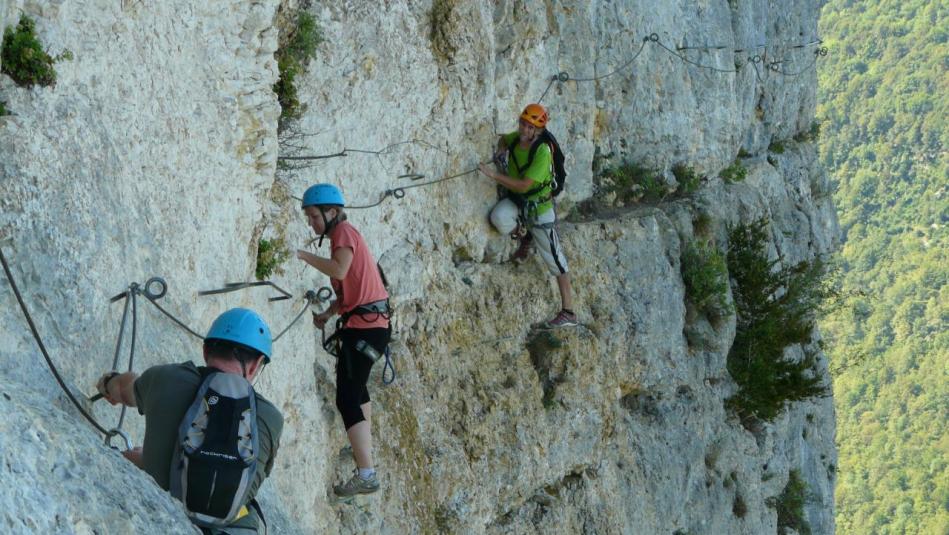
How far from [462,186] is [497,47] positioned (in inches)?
62.5

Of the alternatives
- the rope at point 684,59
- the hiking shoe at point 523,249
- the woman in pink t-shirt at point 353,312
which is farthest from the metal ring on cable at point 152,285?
the rope at point 684,59

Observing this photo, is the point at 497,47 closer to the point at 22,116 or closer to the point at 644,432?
the point at 644,432

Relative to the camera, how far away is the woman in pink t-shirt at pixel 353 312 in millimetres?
6598

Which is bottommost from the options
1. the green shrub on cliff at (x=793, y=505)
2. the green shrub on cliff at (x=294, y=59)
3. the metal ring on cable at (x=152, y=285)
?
the green shrub on cliff at (x=793, y=505)

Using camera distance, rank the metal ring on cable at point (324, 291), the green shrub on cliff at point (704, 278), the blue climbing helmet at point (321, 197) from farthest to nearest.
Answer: the green shrub on cliff at point (704, 278) < the metal ring on cable at point (324, 291) < the blue climbing helmet at point (321, 197)

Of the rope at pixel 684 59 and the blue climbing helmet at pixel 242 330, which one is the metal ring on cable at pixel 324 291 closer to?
the blue climbing helmet at pixel 242 330

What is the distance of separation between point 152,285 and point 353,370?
219 cm

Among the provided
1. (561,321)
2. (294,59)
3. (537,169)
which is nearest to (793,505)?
(561,321)

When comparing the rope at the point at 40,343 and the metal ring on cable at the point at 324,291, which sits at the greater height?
the metal ring on cable at the point at 324,291

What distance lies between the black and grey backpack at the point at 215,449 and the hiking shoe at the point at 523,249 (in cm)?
696

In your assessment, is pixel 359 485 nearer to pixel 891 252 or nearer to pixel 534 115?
pixel 534 115

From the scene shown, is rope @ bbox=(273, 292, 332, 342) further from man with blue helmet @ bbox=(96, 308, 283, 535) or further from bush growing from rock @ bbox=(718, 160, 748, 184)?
bush growing from rock @ bbox=(718, 160, 748, 184)

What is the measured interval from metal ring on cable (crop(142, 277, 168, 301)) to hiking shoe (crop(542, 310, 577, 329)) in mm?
6020

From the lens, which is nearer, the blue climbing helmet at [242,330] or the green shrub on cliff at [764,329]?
the blue climbing helmet at [242,330]
